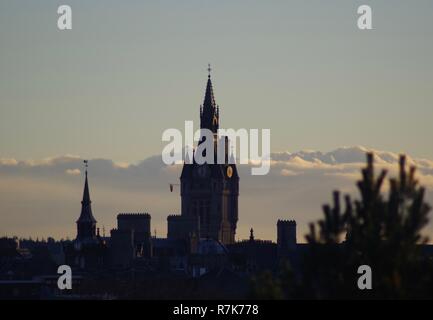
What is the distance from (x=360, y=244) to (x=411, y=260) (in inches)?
73.9

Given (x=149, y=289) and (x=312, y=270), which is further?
(x=149, y=289)

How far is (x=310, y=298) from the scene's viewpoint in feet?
206

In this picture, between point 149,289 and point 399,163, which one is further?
point 149,289

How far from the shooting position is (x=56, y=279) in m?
194

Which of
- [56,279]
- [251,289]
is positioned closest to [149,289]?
[56,279]

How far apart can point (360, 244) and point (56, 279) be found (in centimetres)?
13255

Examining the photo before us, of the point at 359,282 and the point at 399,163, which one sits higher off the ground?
the point at 399,163
